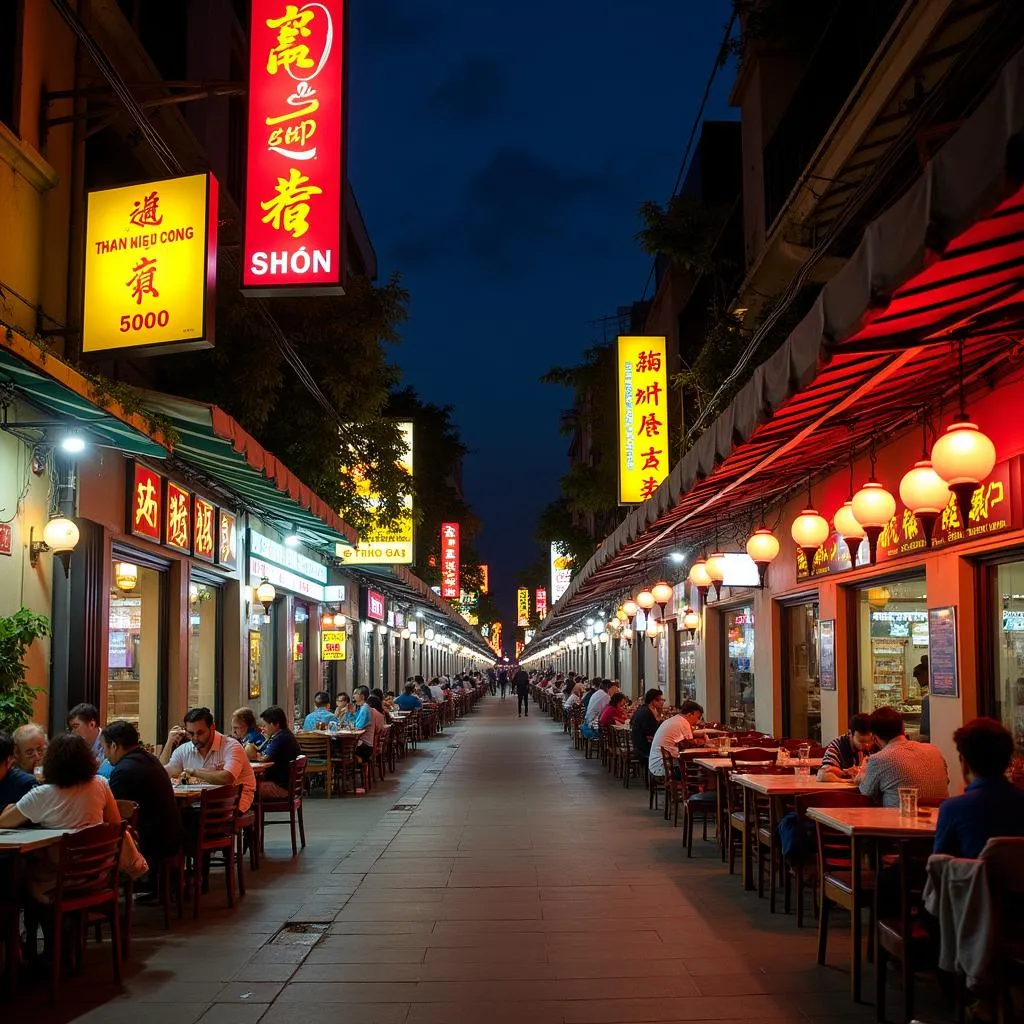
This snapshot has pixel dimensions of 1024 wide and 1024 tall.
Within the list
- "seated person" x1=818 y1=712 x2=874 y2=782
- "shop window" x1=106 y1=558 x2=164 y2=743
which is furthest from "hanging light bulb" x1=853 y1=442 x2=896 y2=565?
"shop window" x1=106 y1=558 x2=164 y2=743

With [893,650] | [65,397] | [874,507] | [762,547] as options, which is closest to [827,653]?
[893,650]

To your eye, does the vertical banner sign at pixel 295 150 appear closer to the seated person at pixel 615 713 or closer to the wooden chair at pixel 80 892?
the wooden chair at pixel 80 892

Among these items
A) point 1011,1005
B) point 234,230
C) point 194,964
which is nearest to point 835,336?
point 1011,1005

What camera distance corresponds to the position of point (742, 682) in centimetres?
1858

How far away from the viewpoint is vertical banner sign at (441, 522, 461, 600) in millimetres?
43938

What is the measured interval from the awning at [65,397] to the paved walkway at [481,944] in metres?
3.84

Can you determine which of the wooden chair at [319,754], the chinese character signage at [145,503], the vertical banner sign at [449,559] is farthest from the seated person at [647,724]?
the vertical banner sign at [449,559]

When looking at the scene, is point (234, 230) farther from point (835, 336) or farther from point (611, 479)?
point (611, 479)

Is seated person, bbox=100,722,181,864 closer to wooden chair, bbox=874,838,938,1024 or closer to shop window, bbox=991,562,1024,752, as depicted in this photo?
wooden chair, bbox=874,838,938,1024

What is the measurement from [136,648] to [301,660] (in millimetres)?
10618

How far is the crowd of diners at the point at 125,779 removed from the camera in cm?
701

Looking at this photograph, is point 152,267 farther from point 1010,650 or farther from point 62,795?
point 1010,650

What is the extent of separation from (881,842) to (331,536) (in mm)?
13639

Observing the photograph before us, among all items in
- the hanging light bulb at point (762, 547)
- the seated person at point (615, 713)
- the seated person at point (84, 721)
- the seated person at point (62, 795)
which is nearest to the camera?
the seated person at point (62, 795)
